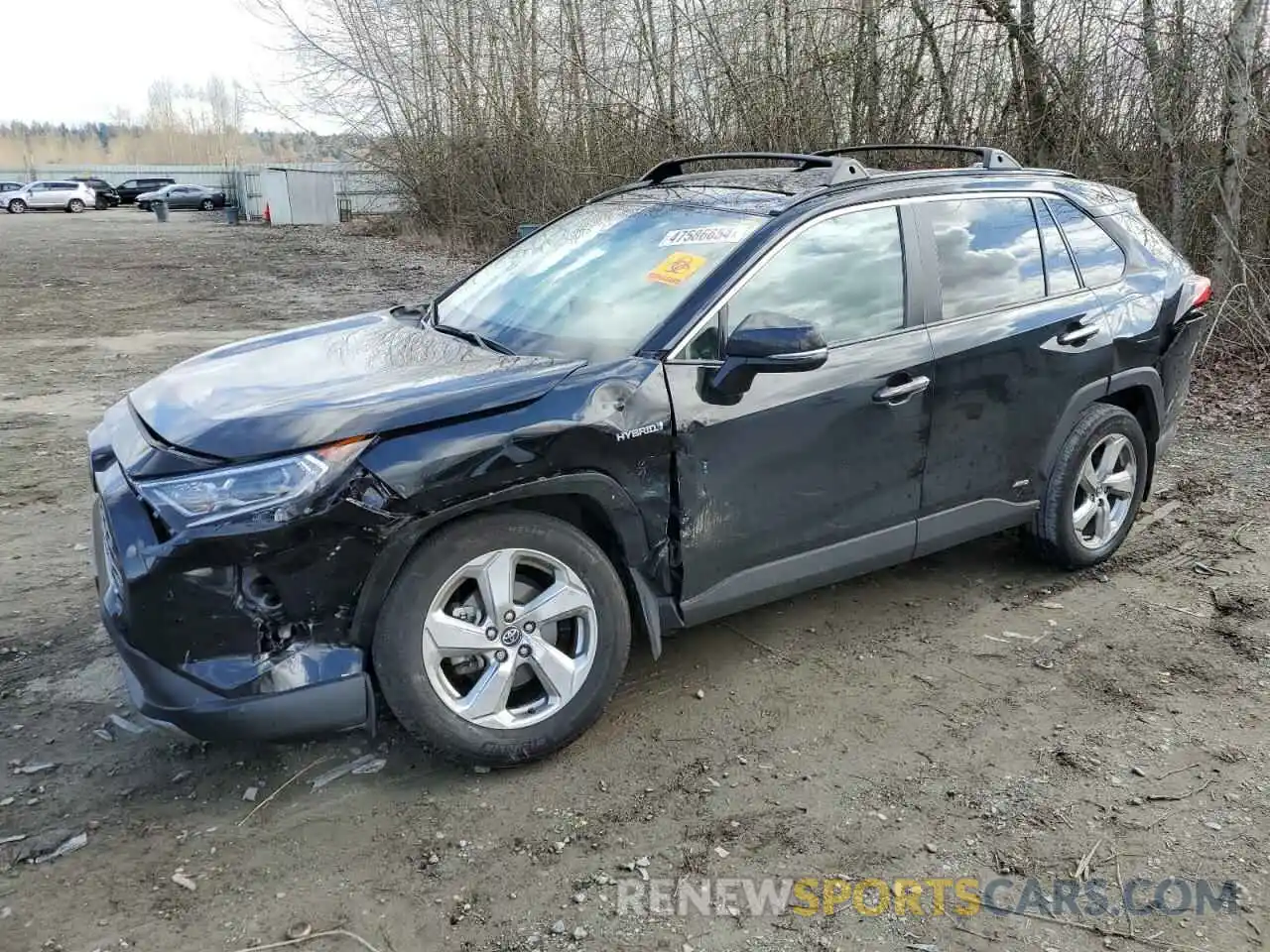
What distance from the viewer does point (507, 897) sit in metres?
2.60

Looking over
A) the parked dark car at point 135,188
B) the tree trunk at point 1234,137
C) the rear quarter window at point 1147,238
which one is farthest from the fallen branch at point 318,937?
the parked dark car at point 135,188

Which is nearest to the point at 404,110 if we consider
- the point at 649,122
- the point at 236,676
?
the point at 649,122

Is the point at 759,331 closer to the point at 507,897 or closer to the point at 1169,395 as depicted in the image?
the point at 507,897

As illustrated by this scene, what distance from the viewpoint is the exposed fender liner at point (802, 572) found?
340 centimetres

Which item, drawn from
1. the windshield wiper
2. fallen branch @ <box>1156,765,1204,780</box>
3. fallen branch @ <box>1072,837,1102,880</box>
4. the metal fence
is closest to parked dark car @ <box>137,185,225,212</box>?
the metal fence

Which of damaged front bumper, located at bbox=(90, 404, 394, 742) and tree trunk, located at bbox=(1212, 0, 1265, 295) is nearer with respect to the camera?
damaged front bumper, located at bbox=(90, 404, 394, 742)

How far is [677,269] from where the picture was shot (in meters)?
3.54

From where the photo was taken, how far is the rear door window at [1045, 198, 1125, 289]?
4301 mm

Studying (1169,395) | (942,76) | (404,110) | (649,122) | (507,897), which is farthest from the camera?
→ (404,110)

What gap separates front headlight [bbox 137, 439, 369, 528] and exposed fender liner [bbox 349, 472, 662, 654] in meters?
0.26

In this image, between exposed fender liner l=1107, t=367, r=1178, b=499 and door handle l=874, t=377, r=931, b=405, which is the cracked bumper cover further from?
exposed fender liner l=1107, t=367, r=1178, b=499

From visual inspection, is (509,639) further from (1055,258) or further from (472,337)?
(1055,258)

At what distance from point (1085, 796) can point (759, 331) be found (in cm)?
170

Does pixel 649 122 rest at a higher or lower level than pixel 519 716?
higher
